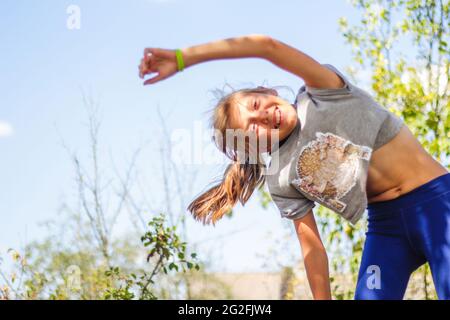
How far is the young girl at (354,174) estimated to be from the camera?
8.29 ft

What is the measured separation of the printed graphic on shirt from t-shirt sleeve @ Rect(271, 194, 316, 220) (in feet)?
0.24

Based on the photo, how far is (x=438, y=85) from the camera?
5.34m

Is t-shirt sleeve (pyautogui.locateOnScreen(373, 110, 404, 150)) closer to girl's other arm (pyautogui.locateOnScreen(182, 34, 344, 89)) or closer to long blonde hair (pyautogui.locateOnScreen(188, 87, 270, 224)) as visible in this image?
girl's other arm (pyautogui.locateOnScreen(182, 34, 344, 89))

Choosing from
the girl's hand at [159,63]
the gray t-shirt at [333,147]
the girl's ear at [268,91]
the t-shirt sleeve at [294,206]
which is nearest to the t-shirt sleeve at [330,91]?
the gray t-shirt at [333,147]

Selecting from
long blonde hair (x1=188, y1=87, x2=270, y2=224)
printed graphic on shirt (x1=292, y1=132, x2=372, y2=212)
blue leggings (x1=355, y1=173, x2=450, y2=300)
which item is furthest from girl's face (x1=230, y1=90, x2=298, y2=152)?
blue leggings (x1=355, y1=173, x2=450, y2=300)

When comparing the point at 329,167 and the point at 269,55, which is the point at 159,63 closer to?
the point at 269,55

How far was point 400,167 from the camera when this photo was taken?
103 inches

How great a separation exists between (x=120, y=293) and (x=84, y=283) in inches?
95.7

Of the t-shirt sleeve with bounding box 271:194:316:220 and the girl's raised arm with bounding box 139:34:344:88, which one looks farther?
the t-shirt sleeve with bounding box 271:194:316:220

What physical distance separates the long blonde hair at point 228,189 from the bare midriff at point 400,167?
525mm

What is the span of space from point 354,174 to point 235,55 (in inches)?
28.5

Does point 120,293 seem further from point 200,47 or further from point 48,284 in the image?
point 200,47

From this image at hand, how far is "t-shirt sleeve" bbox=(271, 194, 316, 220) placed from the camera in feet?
8.93
